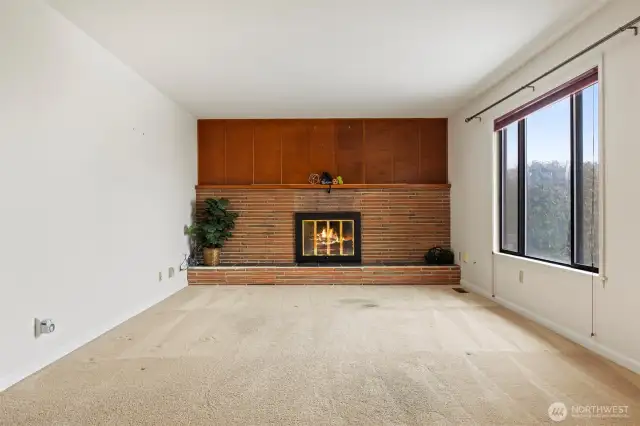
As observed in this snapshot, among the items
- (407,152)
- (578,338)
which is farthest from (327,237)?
(578,338)

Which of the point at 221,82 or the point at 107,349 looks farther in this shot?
the point at 221,82

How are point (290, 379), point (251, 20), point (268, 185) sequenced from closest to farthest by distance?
1. point (290, 379)
2. point (251, 20)
3. point (268, 185)

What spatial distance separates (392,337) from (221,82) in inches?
129

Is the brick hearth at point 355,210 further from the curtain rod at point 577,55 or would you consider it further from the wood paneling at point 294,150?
the curtain rod at point 577,55

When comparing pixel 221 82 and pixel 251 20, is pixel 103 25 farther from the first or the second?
pixel 221 82

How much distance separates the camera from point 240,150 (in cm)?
671

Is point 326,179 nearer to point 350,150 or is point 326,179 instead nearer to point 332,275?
point 350,150

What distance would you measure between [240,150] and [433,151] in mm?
3089

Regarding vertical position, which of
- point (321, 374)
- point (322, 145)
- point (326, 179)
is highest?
point (322, 145)

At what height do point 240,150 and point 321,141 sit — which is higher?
point 321,141

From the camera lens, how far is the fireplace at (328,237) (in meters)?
6.63

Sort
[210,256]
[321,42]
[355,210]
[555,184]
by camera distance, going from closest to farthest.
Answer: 1. [321,42]
2. [555,184]
3. [210,256]
4. [355,210]

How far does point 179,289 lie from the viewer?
5.72 m

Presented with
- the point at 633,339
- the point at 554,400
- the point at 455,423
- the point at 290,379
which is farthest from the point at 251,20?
the point at 633,339
